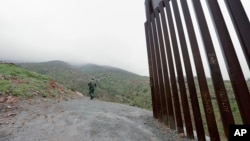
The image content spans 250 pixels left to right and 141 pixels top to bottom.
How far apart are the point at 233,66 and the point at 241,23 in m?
0.69

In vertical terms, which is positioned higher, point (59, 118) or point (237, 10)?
point (237, 10)

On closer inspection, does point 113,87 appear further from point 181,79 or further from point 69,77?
point 181,79

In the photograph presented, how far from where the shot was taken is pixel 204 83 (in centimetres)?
423

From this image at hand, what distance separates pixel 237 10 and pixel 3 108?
865cm

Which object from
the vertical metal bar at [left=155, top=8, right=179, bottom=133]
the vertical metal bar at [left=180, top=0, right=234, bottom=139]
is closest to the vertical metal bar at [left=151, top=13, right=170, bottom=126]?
the vertical metal bar at [left=155, top=8, right=179, bottom=133]

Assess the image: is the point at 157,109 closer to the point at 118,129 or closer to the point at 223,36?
the point at 118,129

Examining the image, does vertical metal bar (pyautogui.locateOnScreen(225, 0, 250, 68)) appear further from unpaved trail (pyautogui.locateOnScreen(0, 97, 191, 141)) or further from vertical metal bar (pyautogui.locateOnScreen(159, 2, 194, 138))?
unpaved trail (pyautogui.locateOnScreen(0, 97, 191, 141))

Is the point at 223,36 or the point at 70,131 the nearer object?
the point at 223,36

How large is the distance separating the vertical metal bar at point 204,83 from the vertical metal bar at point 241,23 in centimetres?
83

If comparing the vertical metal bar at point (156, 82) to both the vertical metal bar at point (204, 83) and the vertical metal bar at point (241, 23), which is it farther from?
the vertical metal bar at point (241, 23)

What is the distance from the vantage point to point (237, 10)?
10.4ft

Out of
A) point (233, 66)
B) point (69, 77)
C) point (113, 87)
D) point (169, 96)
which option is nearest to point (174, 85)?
point (169, 96)

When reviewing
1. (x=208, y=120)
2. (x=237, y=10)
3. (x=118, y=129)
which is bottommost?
(x=118, y=129)

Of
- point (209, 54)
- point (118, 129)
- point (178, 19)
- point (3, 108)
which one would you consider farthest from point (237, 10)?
point (3, 108)
